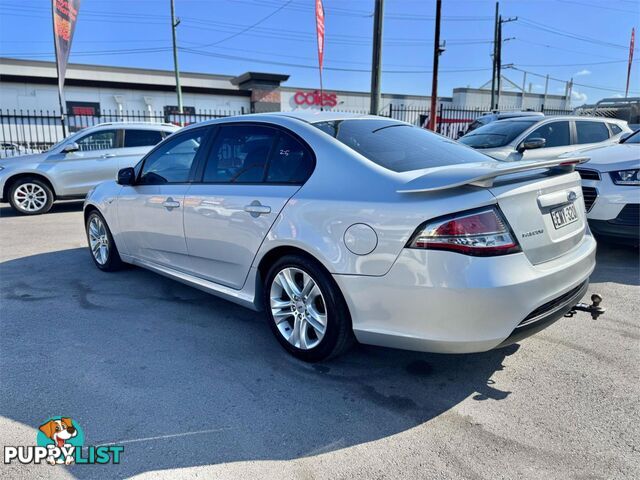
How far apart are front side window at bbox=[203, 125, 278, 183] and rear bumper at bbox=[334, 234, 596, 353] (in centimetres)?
120

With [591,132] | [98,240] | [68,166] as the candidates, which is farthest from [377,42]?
[98,240]

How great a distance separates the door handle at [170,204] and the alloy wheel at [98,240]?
146cm

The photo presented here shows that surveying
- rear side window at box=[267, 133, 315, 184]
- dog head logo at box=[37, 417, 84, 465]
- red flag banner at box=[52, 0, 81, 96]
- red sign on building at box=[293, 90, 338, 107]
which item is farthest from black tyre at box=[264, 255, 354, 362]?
red sign on building at box=[293, 90, 338, 107]

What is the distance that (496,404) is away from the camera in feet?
8.46

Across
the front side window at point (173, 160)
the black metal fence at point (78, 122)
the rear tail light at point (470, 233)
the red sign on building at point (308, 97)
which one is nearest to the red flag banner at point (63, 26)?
the black metal fence at point (78, 122)

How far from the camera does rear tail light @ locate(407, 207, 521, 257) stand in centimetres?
228

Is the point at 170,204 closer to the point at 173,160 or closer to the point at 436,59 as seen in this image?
the point at 173,160

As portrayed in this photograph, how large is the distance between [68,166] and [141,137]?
1519mm

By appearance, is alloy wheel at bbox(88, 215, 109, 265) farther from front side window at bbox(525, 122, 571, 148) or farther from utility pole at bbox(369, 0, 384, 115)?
utility pole at bbox(369, 0, 384, 115)

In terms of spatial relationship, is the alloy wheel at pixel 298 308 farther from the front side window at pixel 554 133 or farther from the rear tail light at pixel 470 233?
the front side window at pixel 554 133

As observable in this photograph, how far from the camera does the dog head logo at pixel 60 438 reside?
2.24m

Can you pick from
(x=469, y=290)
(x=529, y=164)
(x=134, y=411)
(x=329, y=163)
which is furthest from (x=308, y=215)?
(x=134, y=411)

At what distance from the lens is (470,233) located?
2.28m

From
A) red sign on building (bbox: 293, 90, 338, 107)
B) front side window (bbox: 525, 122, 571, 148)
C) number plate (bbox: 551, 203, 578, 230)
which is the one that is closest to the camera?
number plate (bbox: 551, 203, 578, 230)
